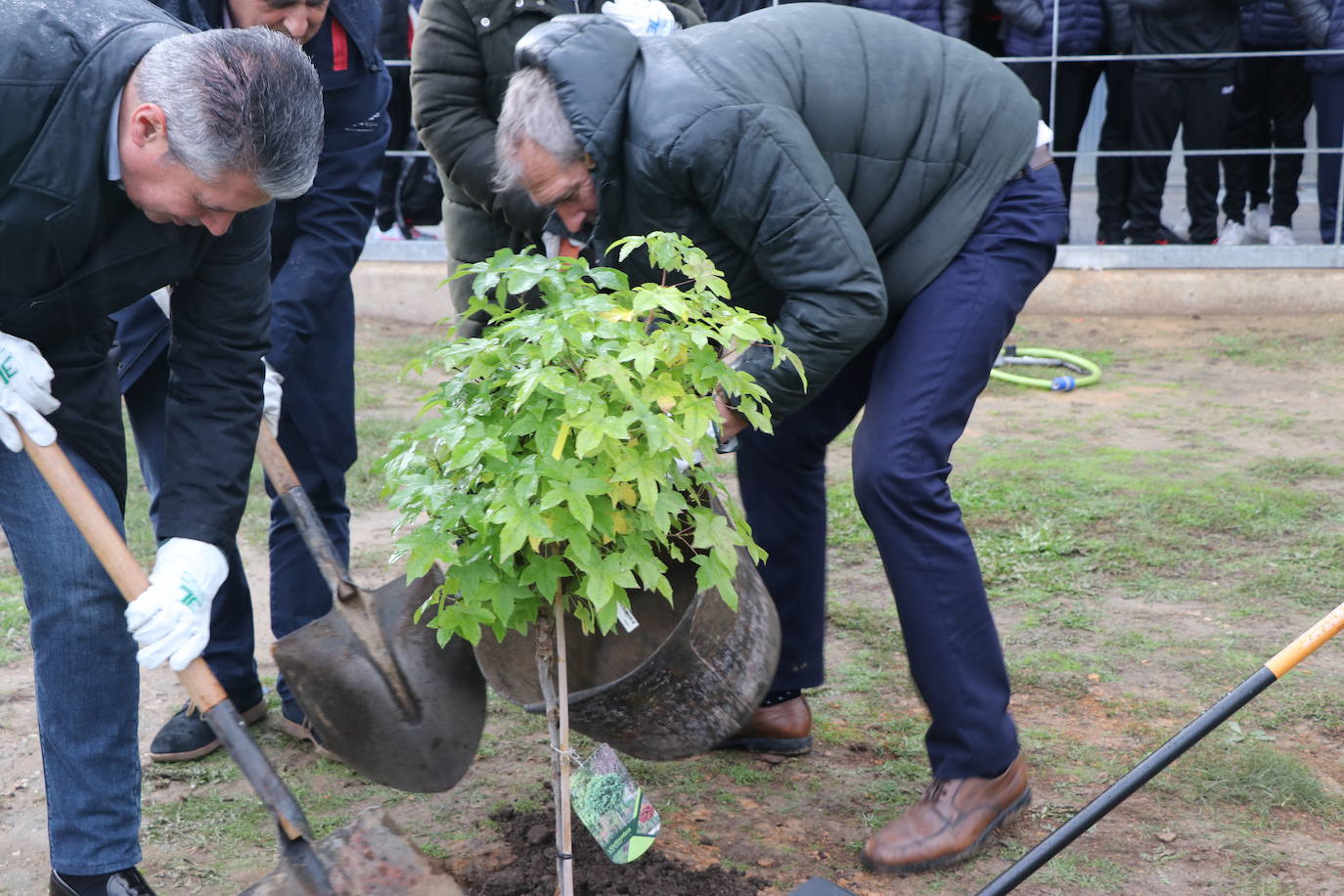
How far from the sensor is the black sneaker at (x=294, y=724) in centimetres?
324

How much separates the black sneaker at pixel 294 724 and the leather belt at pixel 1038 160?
2.11 meters

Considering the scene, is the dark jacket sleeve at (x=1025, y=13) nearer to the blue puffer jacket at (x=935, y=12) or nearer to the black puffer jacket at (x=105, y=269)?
the blue puffer jacket at (x=935, y=12)

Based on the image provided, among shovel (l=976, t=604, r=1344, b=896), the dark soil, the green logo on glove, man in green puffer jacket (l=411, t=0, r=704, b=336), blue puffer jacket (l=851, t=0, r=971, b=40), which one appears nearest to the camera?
shovel (l=976, t=604, r=1344, b=896)

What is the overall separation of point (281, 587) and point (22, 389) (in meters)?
1.16

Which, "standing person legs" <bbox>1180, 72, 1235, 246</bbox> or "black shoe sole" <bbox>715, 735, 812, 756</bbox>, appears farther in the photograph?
"standing person legs" <bbox>1180, 72, 1235, 246</bbox>

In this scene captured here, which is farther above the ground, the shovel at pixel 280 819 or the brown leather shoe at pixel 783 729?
the shovel at pixel 280 819

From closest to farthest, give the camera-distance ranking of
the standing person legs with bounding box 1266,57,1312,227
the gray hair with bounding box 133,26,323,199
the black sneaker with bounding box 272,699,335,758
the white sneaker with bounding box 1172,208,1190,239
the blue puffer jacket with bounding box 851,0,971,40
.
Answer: the gray hair with bounding box 133,26,323,199
the black sneaker with bounding box 272,699,335,758
the blue puffer jacket with bounding box 851,0,971,40
the standing person legs with bounding box 1266,57,1312,227
the white sneaker with bounding box 1172,208,1190,239

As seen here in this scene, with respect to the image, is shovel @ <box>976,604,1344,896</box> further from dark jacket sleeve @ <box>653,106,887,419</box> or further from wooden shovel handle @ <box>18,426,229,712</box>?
wooden shovel handle @ <box>18,426,229,712</box>

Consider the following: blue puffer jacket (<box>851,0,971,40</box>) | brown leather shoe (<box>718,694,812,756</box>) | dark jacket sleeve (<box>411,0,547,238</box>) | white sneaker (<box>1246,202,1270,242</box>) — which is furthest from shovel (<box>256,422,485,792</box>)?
white sneaker (<box>1246,202,1270,242</box>)

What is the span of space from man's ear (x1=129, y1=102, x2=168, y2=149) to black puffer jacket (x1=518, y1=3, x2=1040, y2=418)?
0.69m

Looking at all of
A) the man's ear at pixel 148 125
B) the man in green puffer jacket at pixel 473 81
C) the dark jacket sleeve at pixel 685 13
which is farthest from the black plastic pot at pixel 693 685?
the dark jacket sleeve at pixel 685 13

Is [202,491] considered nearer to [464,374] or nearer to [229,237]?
[229,237]

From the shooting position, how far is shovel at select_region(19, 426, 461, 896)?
2191mm

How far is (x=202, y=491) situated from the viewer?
2.43 m
